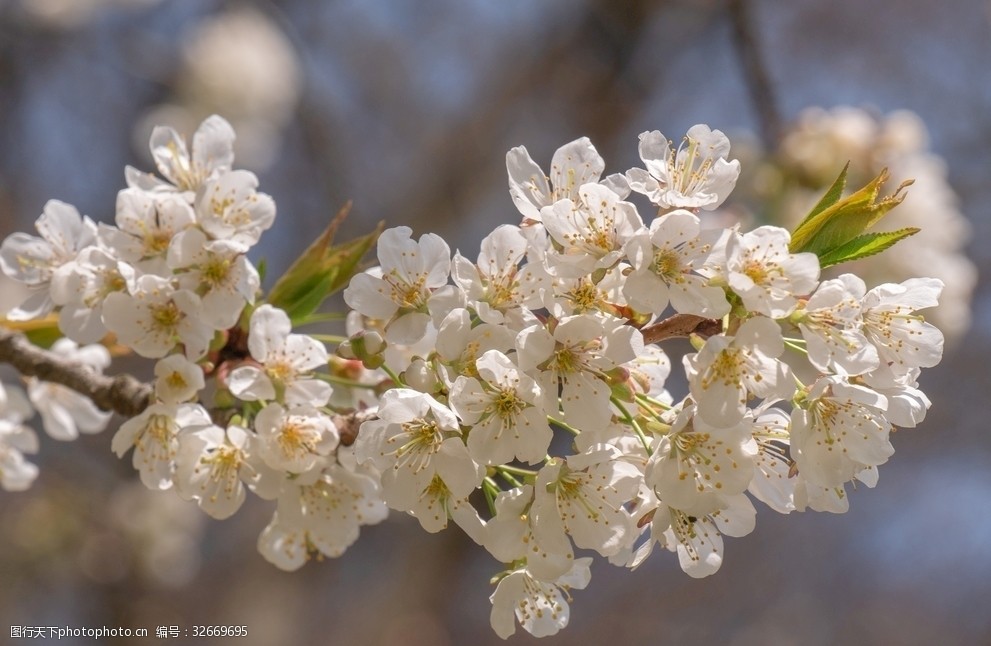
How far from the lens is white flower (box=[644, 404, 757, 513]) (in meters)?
1.01

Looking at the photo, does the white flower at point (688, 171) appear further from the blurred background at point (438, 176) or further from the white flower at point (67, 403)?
the blurred background at point (438, 176)

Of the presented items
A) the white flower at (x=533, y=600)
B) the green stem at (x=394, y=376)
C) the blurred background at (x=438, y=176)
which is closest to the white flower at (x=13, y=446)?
the green stem at (x=394, y=376)

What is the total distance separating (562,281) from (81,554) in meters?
4.49

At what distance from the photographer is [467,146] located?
20.1ft

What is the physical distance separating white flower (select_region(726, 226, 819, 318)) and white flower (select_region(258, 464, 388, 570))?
60 cm

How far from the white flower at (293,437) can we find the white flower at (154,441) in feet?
0.37

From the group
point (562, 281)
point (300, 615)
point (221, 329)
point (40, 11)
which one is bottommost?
point (300, 615)

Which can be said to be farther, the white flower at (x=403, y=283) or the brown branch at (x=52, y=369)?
the brown branch at (x=52, y=369)

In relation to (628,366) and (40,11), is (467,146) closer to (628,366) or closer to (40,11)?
(40,11)

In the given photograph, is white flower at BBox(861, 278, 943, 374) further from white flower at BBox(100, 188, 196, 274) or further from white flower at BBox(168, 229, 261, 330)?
white flower at BBox(100, 188, 196, 274)

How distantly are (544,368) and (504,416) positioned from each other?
0.07 meters

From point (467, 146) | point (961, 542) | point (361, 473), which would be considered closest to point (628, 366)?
point (361, 473)

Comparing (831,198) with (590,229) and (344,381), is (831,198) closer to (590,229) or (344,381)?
(590,229)

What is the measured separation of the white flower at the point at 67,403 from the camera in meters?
1.60
